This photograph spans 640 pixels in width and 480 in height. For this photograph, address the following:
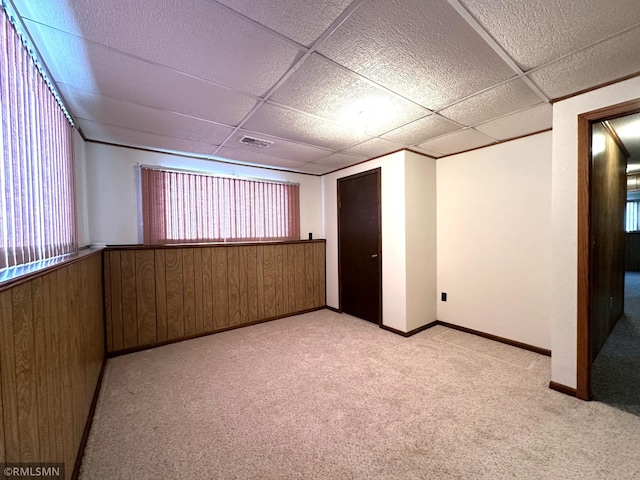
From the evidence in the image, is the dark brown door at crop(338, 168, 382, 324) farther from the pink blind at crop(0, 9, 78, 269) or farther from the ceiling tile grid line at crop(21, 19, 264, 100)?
the pink blind at crop(0, 9, 78, 269)

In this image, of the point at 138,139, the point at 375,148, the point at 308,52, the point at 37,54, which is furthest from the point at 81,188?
the point at 375,148

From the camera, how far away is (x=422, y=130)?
262cm

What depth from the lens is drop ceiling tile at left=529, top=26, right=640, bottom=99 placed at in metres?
1.44

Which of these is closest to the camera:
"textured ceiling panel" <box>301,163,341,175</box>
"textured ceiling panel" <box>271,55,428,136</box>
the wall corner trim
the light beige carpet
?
the light beige carpet

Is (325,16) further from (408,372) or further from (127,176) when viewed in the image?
(127,176)

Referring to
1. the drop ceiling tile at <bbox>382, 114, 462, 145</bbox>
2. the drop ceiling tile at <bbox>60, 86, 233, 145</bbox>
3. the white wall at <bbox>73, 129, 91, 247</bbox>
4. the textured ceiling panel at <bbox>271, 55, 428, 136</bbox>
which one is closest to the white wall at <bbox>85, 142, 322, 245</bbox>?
the white wall at <bbox>73, 129, 91, 247</bbox>

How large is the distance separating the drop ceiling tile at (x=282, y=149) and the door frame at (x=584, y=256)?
2310 mm

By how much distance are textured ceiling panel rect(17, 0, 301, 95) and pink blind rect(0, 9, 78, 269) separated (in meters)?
0.28

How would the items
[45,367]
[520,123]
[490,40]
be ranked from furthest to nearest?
[520,123] < [490,40] < [45,367]

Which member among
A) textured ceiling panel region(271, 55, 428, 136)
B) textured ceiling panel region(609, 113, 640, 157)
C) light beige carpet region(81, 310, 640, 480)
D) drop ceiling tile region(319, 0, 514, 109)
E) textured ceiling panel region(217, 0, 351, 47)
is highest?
textured ceiling panel region(609, 113, 640, 157)

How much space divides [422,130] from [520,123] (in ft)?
2.89

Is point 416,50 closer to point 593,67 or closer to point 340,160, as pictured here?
point 593,67

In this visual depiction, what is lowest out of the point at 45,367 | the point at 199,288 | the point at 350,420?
the point at 350,420

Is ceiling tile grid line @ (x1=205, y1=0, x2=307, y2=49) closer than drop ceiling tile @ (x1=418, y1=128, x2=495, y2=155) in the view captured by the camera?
Yes
